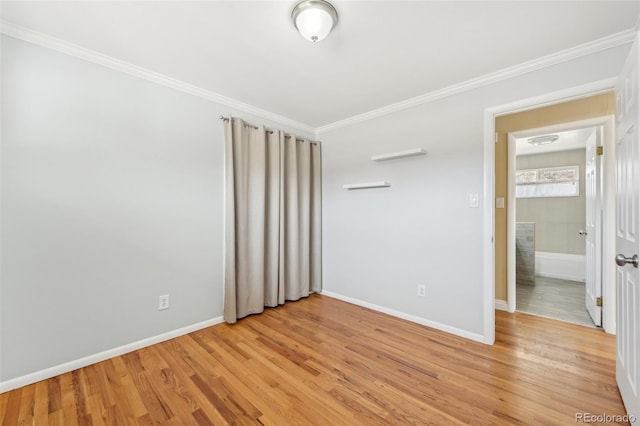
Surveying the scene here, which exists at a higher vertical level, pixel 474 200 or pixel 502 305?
pixel 474 200

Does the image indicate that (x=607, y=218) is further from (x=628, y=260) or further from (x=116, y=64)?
(x=116, y=64)

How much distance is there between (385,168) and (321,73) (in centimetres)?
125

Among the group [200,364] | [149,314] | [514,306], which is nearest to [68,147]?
[149,314]

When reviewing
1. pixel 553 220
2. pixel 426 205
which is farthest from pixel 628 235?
pixel 553 220

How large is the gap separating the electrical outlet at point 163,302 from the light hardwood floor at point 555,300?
3802 mm

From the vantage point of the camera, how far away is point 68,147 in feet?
6.22

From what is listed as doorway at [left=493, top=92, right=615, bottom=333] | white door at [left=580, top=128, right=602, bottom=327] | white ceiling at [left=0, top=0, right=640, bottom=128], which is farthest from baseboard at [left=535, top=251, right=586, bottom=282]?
white ceiling at [left=0, top=0, right=640, bottom=128]

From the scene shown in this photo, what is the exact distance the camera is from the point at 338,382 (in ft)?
5.83

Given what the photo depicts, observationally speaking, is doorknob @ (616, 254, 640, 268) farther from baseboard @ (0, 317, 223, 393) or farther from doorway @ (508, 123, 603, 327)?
baseboard @ (0, 317, 223, 393)

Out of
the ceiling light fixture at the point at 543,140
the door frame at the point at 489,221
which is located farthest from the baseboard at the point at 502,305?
the ceiling light fixture at the point at 543,140

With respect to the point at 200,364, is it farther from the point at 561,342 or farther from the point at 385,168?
the point at 561,342

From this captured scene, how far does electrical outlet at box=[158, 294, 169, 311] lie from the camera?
2.32 m

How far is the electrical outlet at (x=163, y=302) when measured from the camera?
7.62ft

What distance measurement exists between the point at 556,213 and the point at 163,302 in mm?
6233
